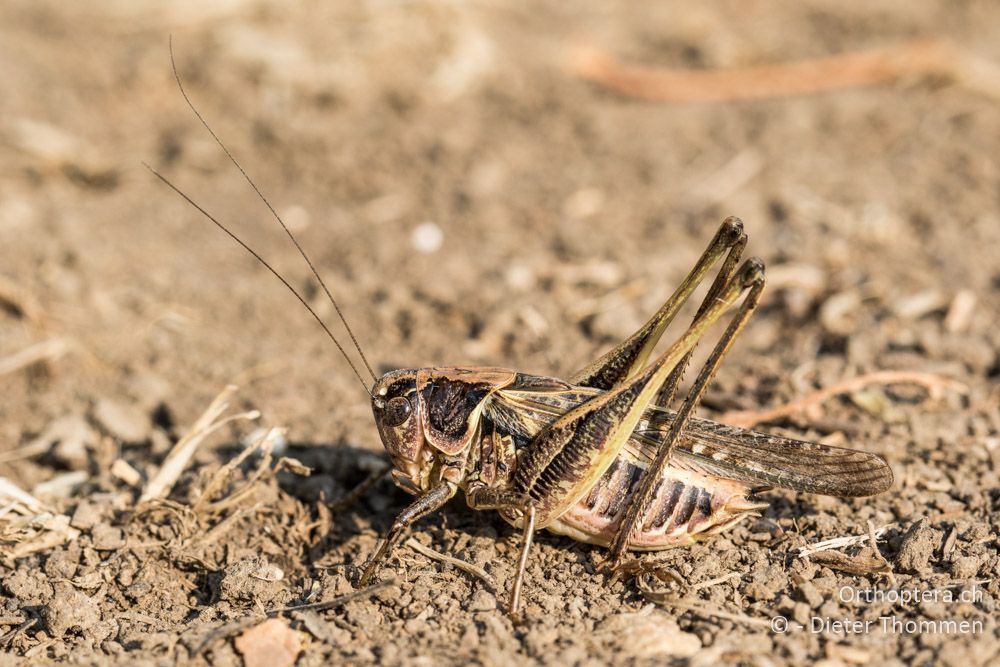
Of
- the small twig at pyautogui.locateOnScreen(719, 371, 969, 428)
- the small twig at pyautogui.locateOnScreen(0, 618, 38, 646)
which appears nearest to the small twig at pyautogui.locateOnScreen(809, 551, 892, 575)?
the small twig at pyautogui.locateOnScreen(719, 371, 969, 428)

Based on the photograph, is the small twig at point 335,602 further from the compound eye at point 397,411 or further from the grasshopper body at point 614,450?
the compound eye at point 397,411

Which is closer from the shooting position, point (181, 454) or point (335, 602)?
point (335, 602)

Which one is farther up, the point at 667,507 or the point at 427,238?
the point at 427,238

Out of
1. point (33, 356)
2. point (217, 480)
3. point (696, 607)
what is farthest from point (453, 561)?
point (33, 356)

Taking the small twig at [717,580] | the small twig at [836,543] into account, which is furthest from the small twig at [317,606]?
the small twig at [836,543]

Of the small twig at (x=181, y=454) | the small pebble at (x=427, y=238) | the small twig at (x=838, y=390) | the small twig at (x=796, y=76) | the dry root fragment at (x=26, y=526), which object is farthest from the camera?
the small twig at (x=796, y=76)

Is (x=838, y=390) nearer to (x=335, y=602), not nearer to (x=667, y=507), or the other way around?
(x=667, y=507)

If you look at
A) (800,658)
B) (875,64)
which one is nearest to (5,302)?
(800,658)
